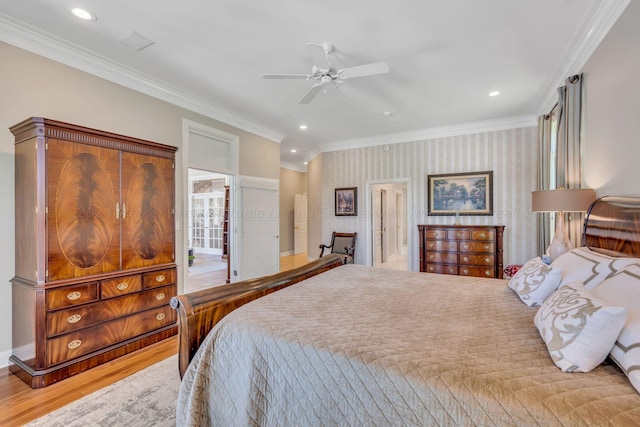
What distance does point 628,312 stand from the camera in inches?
41.5

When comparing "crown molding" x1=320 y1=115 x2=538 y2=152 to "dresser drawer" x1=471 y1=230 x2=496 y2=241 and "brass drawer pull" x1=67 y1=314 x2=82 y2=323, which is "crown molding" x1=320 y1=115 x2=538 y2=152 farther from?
"brass drawer pull" x1=67 y1=314 x2=82 y2=323

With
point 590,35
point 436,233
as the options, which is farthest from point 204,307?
point 436,233

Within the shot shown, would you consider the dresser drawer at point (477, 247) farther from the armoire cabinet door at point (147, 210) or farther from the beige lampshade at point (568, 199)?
the armoire cabinet door at point (147, 210)

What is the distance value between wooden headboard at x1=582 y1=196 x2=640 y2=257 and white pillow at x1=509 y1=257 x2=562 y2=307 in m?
0.44

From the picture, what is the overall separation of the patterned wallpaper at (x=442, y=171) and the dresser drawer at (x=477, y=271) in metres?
0.62

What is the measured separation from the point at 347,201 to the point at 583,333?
213 inches

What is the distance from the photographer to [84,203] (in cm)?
249

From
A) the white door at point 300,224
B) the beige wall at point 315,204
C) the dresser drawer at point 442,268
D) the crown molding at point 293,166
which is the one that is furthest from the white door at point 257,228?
the white door at point 300,224

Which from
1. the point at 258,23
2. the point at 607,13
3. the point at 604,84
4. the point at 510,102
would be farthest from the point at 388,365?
the point at 510,102

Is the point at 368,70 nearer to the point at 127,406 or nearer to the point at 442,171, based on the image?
the point at 127,406

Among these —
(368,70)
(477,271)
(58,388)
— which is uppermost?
(368,70)

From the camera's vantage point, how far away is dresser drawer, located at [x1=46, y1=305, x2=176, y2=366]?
2.28 metres

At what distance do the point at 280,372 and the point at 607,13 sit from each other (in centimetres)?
340

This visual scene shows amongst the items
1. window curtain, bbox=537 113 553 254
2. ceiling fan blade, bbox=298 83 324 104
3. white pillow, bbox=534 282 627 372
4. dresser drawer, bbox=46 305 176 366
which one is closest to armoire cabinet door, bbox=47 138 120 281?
dresser drawer, bbox=46 305 176 366
